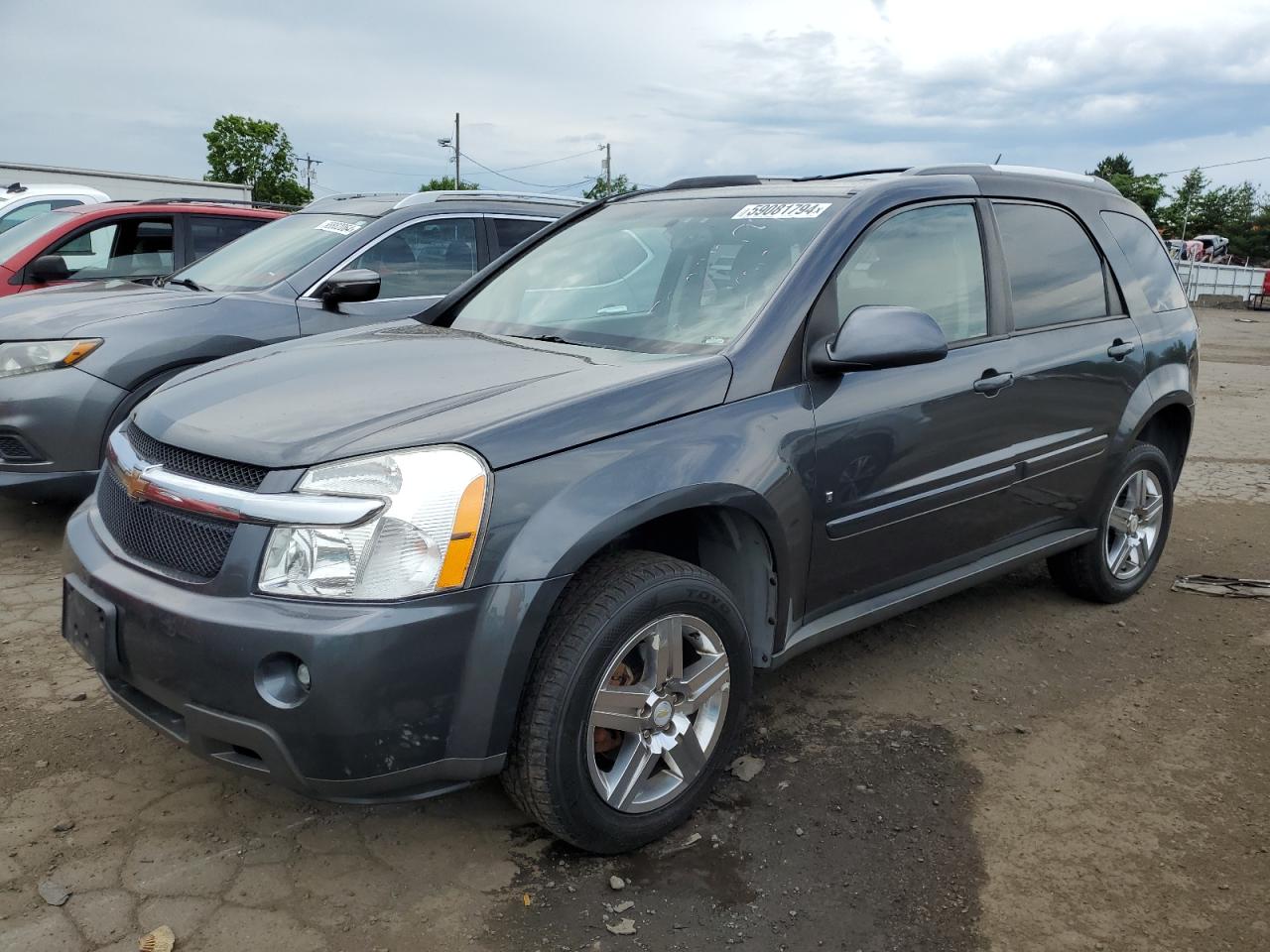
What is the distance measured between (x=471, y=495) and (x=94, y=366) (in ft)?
11.2

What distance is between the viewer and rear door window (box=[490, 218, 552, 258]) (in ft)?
21.0

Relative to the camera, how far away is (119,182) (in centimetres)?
1900

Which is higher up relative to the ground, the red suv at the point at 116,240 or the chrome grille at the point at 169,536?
the red suv at the point at 116,240

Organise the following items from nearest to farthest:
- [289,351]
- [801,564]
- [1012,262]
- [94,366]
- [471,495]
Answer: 1. [471,495]
2. [801,564]
3. [289,351]
4. [1012,262]
5. [94,366]

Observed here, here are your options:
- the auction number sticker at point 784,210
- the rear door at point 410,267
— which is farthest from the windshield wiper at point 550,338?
the rear door at point 410,267

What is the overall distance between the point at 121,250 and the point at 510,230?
292 cm

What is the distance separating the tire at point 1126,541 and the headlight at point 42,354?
Answer: 4.55m

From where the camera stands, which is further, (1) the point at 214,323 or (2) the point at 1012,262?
(1) the point at 214,323

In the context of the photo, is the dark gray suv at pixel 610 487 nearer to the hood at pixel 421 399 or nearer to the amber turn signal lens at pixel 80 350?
the hood at pixel 421 399

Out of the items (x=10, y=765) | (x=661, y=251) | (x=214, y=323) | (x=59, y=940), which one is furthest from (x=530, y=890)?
(x=214, y=323)

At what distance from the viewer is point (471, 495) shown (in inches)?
92.0

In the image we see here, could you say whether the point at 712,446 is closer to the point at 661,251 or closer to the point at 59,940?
the point at 661,251

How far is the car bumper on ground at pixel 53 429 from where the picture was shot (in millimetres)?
4832

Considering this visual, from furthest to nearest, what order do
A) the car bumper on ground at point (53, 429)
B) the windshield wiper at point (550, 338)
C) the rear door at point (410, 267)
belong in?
1. the rear door at point (410, 267)
2. the car bumper on ground at point (53, 429)
3. the windshield wiper at point (550, 338)
